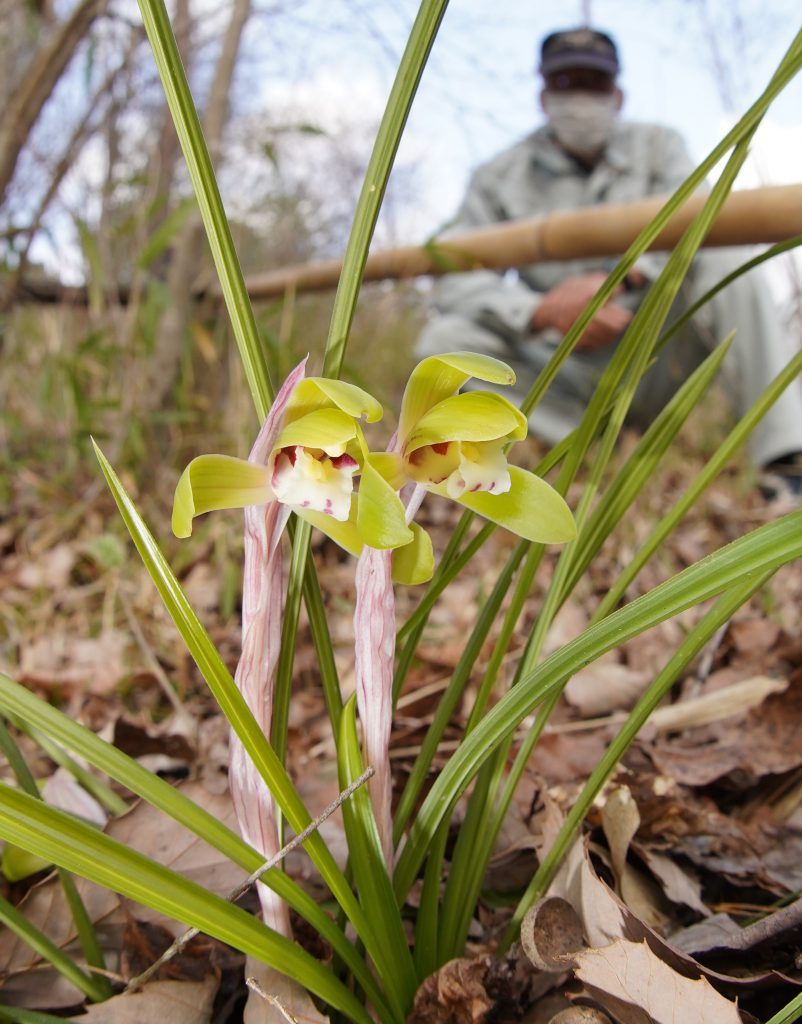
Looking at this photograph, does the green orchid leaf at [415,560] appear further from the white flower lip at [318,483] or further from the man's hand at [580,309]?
the man's hand at [580,309]

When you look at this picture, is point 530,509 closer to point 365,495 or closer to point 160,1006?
point 365,495

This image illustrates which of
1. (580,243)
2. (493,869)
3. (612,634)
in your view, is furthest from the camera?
(580,243)

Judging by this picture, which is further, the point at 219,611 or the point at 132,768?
the point at 219,611

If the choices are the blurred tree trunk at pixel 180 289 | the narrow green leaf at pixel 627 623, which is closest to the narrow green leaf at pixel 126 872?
the narrow green leaf at pixel 627 623

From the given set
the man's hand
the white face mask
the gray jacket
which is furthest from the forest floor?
the white face mask

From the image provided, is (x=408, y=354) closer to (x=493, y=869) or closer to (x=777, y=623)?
(x=777, y=623)

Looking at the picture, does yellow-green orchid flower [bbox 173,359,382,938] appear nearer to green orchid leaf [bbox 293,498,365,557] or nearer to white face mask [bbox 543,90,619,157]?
green orchid leaf [bbox 293,498,365,557]

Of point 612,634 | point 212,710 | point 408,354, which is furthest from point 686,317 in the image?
point 408,354
